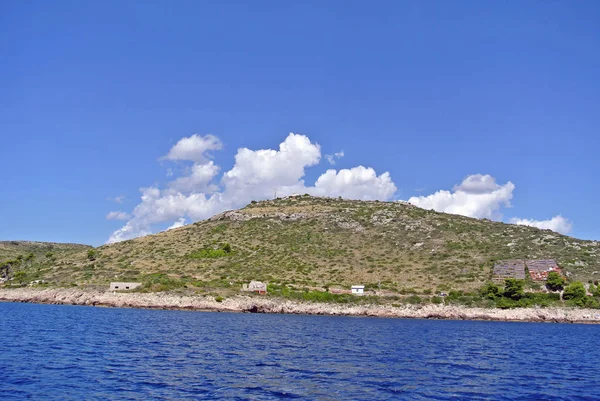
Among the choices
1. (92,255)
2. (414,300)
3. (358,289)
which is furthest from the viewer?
(92,255)

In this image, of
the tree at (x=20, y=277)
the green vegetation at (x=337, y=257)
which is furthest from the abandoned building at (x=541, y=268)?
the tree at (x=20, y=277)

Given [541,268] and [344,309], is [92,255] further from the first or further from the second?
[541,268]

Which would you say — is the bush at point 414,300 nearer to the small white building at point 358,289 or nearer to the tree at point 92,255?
the small white building at point 358,289

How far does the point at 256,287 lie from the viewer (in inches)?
3588

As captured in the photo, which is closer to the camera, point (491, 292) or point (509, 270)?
point (491, 292)

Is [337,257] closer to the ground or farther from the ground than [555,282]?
farther from the ground

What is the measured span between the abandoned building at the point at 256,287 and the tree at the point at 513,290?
42.8 m

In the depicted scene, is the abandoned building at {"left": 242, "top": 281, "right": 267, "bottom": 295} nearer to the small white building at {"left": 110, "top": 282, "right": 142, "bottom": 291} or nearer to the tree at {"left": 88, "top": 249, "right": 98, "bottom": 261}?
the small white building at {"left": 110, "top": 282, "right": 142, "bottom": 291}

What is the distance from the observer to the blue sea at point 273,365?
24109mm

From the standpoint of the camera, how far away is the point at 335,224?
13475cm

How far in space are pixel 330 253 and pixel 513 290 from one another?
40.2 metres

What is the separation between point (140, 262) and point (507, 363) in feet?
297

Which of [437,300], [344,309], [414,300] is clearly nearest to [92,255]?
[344,309]

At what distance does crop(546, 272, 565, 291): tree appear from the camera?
9100 cm
